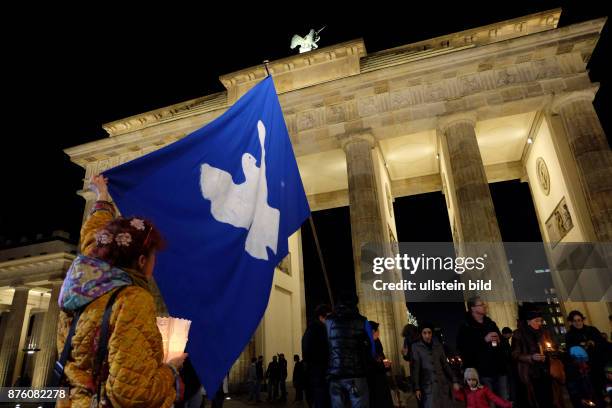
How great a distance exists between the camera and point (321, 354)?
4.97m

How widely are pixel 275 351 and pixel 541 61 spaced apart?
15.7 m

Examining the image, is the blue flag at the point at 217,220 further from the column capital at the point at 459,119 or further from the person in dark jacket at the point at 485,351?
the column capital at the point at 459,119

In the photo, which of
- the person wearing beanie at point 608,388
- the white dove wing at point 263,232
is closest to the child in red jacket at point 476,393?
the person wearing beanie at point 608,388

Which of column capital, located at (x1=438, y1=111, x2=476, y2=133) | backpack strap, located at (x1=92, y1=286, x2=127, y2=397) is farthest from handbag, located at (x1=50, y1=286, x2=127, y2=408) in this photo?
column capital, located at (x1=438, y1=111, x2=476, y2=133)

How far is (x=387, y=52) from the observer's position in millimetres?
17047

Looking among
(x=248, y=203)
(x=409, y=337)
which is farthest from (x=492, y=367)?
(x=248, y=203)

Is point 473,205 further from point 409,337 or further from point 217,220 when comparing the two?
point 217,220

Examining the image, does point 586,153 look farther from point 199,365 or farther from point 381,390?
point 199,365

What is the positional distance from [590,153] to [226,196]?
13.7 metres

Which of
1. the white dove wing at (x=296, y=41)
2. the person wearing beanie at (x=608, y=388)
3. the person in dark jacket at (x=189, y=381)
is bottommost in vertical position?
the person wearing beanie at (x=608, y=388)

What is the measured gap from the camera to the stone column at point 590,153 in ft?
39.4

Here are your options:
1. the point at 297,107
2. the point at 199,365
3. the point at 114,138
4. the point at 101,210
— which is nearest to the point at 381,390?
the point at 199,365

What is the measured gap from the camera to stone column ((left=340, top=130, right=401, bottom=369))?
40.5 ft

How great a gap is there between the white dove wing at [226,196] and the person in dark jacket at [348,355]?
5.50ft
